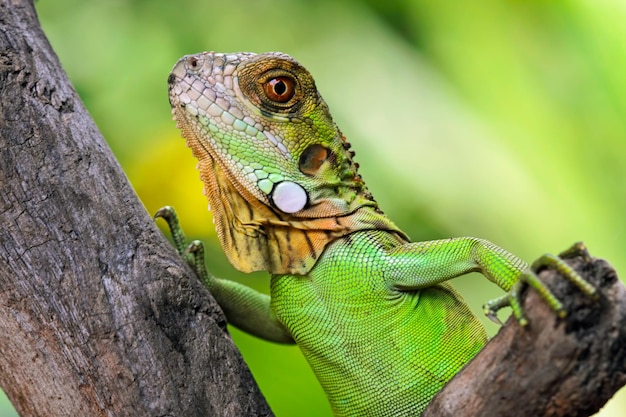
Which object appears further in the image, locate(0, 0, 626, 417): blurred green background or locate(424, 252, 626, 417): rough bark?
locate(0, 0, 626, 417): blurred green background

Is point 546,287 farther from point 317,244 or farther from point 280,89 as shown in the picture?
point 280,89

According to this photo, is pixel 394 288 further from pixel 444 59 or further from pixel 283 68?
pixel 444 59

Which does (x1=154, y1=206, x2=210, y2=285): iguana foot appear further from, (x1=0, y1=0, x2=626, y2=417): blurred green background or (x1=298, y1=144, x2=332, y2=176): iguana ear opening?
(x1=0, y1=0, x2=626, y2=417): blurred green background

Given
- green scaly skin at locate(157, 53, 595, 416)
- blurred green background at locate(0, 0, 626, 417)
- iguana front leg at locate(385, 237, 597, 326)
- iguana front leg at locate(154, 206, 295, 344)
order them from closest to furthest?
iguana front leg at locate(385, 237, 597, 326), green scaly skin at locate(157, 53, 595, 416), iguana front leg at locate(154, 206, 295, 344), blurred green background at locate(0, 0, 626, 417)

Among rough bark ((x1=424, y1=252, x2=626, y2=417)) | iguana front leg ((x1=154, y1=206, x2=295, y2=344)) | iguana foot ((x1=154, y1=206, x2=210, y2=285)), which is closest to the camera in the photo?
rough bark ((x1=424, y1=252, x2=626, y2=417))

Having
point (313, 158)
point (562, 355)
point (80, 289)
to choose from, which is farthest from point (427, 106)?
point (562, 355)

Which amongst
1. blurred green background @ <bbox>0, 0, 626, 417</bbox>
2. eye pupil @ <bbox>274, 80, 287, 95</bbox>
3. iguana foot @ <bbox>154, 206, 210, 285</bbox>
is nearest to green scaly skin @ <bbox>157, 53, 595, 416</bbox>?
eye pupil @ <bbox>274, 80, 287, 95</bbox>

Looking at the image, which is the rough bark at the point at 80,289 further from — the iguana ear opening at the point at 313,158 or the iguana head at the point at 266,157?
the iguana ear opening at the point at 313,158
